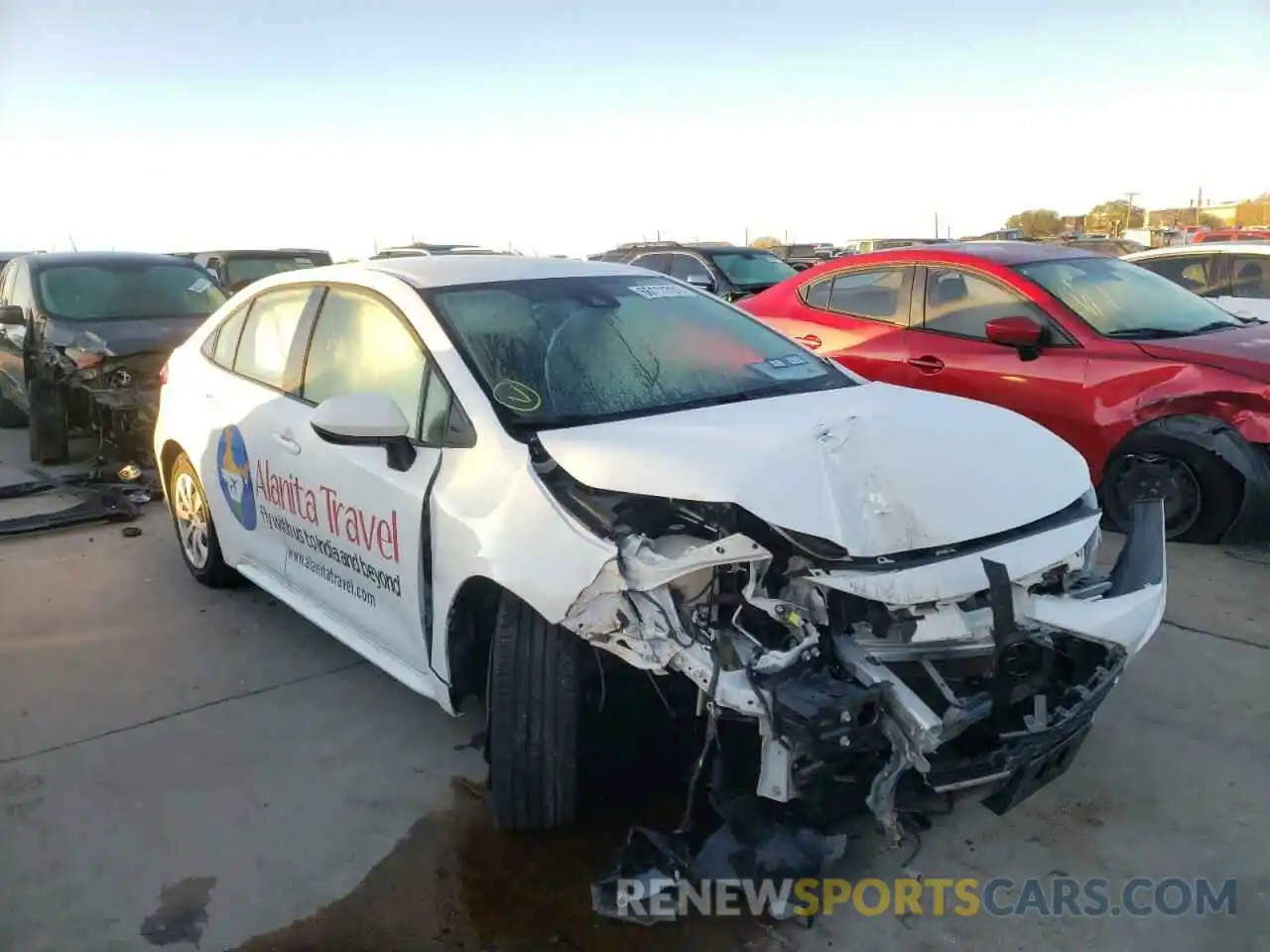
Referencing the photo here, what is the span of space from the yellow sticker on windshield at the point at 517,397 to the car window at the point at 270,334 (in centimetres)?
136

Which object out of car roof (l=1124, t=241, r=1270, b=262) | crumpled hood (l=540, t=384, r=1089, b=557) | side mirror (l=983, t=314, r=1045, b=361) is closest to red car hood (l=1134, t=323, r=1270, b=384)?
side mirror (l=983, t=314, r=1045, b=361)

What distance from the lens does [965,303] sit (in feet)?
20.5

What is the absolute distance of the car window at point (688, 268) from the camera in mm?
12758

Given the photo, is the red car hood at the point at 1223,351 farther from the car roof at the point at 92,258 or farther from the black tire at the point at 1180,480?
the car roof at the point at 92,258

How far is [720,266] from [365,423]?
10.2 m

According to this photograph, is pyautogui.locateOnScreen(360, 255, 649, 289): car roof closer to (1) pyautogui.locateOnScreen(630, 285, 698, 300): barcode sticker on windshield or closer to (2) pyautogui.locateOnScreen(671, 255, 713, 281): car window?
(1) pyautogui.locateOnScreen(630, 285, 698, 300): barcode sticker on windshield

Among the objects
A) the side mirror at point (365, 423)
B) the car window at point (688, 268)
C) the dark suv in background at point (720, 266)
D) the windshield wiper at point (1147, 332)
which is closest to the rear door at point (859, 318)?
the windshield wiper at point (1147, 332)

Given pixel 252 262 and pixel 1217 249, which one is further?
pixel 252 262

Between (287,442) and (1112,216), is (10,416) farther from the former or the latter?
(1112,216)

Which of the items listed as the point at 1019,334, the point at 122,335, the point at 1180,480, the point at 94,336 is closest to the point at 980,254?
the point at 1019,334

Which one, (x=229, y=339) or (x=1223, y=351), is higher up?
(x=229, y=339)

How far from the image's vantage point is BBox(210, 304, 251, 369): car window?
464 centimetres

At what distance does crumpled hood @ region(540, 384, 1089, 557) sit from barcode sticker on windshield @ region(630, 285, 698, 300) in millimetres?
939

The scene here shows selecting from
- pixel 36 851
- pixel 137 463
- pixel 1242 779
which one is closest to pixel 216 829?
pixel 36 851
